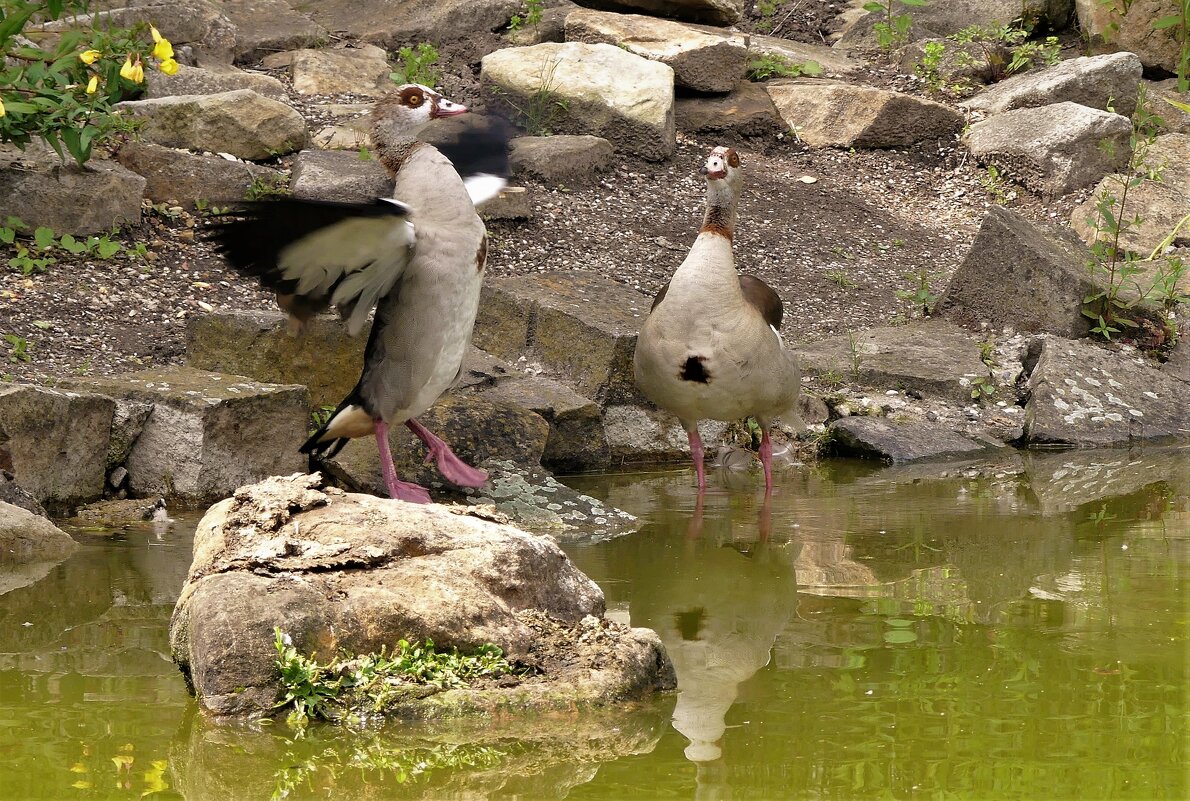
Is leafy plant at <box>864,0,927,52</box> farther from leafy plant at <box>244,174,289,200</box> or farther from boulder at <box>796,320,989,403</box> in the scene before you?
leafy plant at <box>244,174,289,200</box>

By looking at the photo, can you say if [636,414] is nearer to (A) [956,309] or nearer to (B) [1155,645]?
(A) [956,309]

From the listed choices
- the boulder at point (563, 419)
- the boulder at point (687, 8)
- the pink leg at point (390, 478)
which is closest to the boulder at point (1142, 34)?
the boulder at point (687, 8)

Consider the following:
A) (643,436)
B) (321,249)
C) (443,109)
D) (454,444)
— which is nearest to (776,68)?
(643,436)

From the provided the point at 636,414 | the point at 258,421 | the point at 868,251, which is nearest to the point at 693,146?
the point at 868,251

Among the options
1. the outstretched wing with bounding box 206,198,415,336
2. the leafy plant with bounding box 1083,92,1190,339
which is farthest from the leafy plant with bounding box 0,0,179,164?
the leafy plant with bounding box 1083,92,1190,339

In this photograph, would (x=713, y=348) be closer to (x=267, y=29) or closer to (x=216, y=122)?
(x=216, y=122)

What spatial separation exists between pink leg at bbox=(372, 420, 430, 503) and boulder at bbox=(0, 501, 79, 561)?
1.29 metres

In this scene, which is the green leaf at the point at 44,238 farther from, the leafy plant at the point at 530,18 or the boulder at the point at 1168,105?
the boulder at the point at 1168,105

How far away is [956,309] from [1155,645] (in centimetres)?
528

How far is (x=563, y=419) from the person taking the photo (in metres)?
6.94

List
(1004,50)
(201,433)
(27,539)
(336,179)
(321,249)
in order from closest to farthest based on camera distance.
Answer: (27,539)
(321,249)
(201,433)
(336,179)
(1004,50)

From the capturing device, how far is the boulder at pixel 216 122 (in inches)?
363

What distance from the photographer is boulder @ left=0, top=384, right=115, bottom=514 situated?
5.62m

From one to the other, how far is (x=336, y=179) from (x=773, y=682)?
595cm
